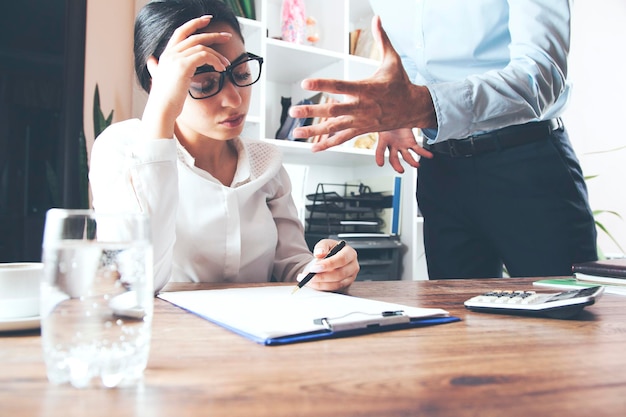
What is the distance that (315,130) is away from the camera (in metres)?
0.92

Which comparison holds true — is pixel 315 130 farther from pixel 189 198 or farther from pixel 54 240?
pixel 54 240

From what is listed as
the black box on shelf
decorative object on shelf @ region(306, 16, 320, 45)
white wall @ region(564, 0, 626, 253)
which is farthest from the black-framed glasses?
white wall @ region(564, 0, 626, 253)

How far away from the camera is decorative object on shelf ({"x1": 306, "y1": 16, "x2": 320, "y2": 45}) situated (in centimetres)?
277

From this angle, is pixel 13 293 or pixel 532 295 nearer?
pixel 13 293

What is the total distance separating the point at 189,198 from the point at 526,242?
963mm

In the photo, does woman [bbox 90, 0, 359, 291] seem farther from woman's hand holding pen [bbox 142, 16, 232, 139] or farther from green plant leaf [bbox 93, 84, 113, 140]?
green plant leaf [bbox 93, 84, 113, 140]

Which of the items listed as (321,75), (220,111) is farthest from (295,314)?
(321,75)

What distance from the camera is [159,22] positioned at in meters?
1.24

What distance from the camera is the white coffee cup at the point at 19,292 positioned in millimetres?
572

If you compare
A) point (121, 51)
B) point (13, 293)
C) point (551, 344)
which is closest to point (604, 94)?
point (121, 51)

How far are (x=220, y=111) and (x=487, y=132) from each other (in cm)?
77

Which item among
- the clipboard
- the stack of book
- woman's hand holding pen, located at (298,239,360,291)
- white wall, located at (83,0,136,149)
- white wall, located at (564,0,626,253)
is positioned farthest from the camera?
white wall, located at (564,0,626,253)

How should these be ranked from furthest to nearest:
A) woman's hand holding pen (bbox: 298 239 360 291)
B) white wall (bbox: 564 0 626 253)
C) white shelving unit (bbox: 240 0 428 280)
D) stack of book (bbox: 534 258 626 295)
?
1. white wall (bbox: 564 0 626 253)
2. white shelving unit (bbox: 240 0 428 280)
3. stack of book (bbox: 534 258 626 295)
4. woman's hand holding pen (bbox: 298 239 360 291)

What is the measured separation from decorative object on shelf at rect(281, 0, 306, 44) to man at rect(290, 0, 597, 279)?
96 cm
